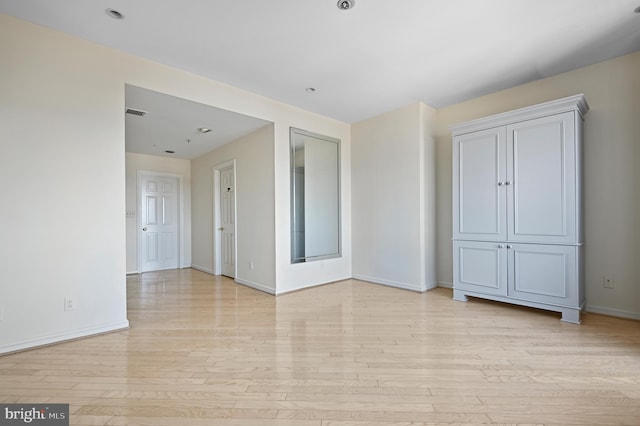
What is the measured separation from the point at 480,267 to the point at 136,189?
6.19 m

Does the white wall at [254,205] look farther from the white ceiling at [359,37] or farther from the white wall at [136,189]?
the white wall at [136,189]

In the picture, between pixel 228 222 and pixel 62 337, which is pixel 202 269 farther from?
pixel 62 337

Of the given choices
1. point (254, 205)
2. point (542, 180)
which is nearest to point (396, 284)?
point (542, 180)

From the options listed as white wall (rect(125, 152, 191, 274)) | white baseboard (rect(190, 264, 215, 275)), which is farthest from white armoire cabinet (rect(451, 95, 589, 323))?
white wall (rect(125, 152, 191, 274))

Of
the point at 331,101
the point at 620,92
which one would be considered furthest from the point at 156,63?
the point at 620,92

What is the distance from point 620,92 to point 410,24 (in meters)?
2.45

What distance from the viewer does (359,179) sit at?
16.7ft

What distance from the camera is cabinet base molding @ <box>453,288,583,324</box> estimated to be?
9.69 feet

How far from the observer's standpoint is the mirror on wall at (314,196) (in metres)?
4.48

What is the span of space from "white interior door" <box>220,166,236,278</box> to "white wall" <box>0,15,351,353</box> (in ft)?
8.26

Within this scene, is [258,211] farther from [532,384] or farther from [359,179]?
[532,384]

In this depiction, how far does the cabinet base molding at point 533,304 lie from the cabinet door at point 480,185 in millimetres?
683

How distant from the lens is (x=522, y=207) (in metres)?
3.28

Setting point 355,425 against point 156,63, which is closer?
point 355,425
